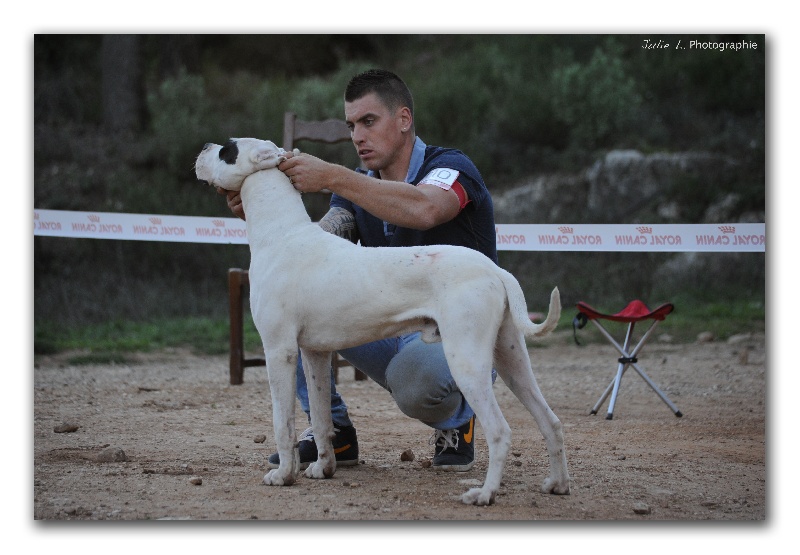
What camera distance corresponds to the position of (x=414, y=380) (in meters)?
4.12

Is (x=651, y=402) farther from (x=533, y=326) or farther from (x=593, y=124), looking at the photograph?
(x=593, y=124)

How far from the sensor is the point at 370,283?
3.53 metres

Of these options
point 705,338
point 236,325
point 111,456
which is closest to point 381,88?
point 111,456

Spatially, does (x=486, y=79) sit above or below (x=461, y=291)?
above

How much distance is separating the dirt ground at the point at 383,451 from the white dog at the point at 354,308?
0.24m

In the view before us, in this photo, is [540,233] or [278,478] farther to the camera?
[540,233]

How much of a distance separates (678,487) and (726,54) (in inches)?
258

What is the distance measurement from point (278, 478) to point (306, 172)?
1.34 meters

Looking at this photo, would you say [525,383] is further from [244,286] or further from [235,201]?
[244,286]

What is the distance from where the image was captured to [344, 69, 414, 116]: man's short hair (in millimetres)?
4219

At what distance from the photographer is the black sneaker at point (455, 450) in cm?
437

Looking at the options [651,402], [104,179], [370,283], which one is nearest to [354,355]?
[370,283]

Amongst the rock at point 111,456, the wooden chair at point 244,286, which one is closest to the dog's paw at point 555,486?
the rock at point 111,456

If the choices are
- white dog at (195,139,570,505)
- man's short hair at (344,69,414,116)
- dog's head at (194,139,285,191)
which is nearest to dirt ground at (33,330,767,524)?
white dog at (195,139,570,505)
